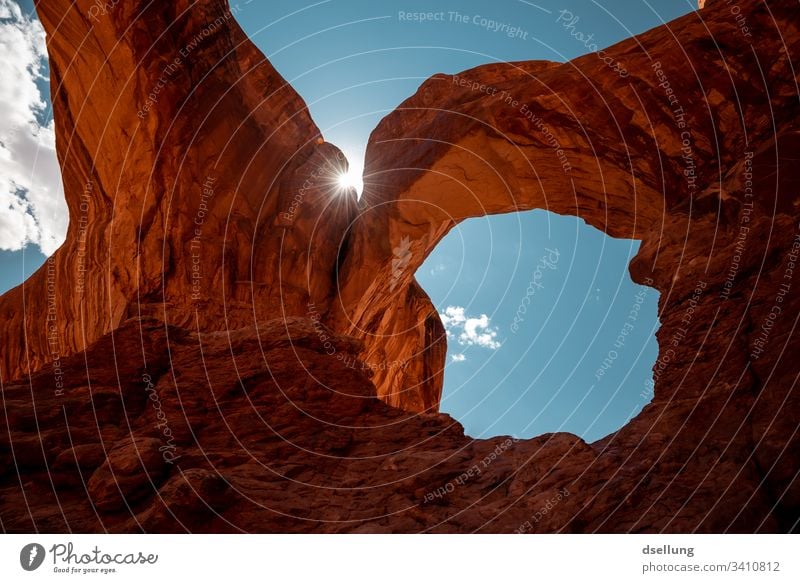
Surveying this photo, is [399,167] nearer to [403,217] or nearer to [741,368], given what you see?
[403,217]

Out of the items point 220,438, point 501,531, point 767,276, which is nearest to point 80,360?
point 220,438
